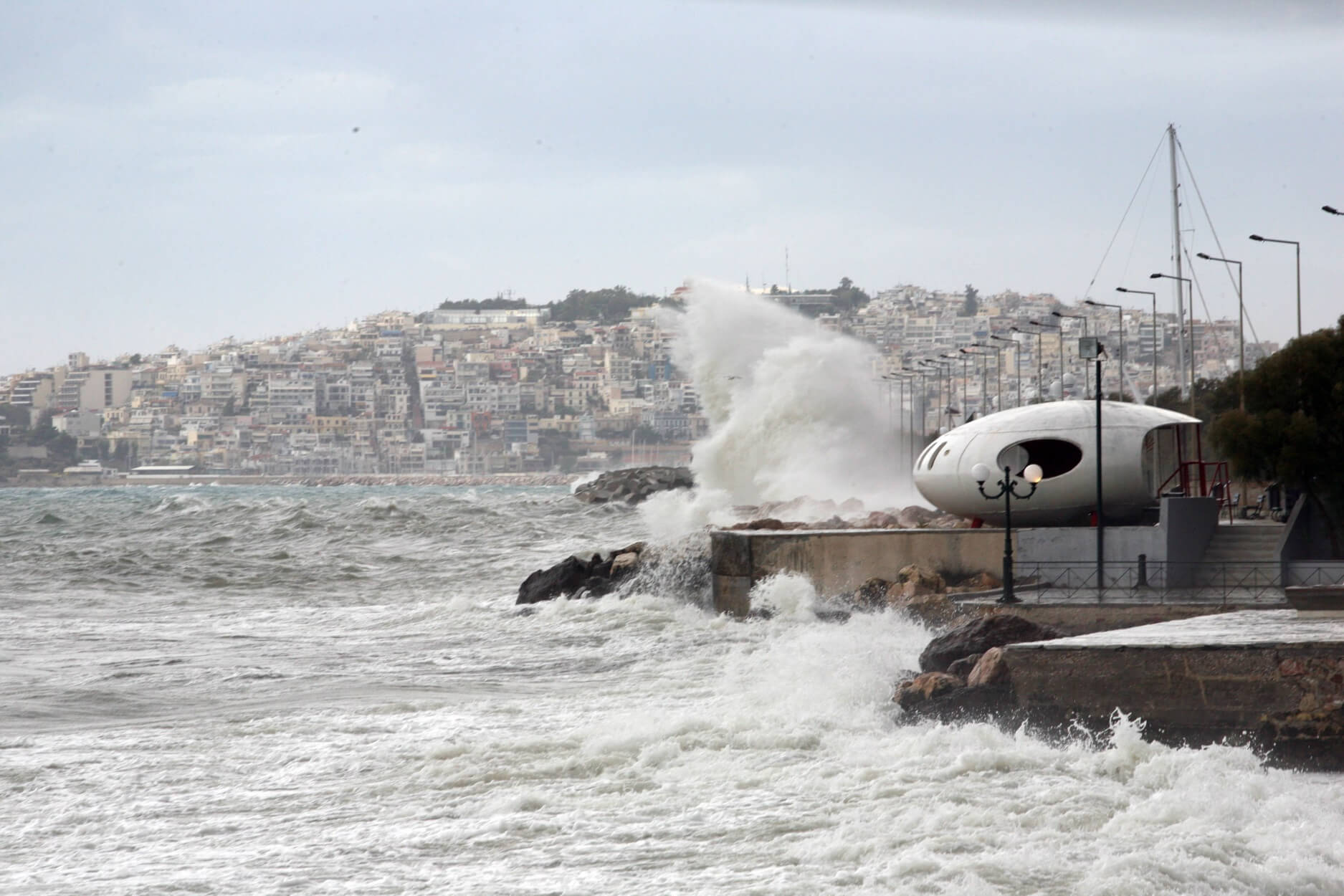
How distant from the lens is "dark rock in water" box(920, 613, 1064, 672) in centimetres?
1396

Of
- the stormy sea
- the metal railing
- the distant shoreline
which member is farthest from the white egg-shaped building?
the distant shoreline

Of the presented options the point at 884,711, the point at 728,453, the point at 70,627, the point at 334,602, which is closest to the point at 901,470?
the point at 728,453

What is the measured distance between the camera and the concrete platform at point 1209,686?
10820mm

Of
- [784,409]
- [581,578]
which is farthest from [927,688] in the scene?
[784,409]

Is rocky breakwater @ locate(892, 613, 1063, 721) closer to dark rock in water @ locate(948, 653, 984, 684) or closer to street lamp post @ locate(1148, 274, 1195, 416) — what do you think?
dark rock in water @ locate(948, 653, 984, 684)

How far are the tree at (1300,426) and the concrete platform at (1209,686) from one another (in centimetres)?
712

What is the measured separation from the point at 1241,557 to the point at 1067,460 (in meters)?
4.26

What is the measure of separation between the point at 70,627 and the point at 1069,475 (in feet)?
54.3

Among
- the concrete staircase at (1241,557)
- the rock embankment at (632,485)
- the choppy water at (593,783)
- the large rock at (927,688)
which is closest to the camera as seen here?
the choppy water at (593,783)

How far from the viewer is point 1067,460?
23.4m

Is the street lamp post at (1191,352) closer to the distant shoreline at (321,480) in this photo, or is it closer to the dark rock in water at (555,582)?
the dark rock in water at (555,582)

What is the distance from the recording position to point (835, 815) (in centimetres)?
994

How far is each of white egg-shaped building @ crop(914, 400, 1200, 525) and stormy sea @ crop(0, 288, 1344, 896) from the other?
11.8ft

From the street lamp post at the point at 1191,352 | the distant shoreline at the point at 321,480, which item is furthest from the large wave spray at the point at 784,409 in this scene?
the distant shoreline at the point at 321,480
